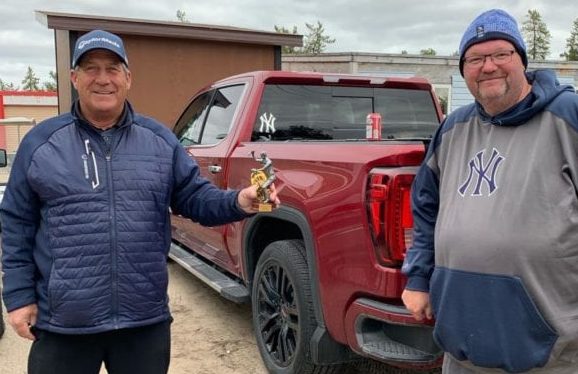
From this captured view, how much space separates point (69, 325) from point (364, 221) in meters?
1.29

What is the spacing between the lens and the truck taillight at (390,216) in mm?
2564

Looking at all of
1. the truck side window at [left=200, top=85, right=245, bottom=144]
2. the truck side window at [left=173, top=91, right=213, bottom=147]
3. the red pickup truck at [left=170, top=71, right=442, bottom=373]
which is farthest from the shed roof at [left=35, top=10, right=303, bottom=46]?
the truck side window at [left=200, top=85, right=245, bottom=144]

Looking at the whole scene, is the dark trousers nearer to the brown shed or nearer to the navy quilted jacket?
the navy quilted jacket

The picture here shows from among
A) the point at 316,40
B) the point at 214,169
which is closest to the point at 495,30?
the point at 214,169

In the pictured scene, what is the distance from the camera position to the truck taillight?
2.56 meters

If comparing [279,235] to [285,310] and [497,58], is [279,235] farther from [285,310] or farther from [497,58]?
[497,58]

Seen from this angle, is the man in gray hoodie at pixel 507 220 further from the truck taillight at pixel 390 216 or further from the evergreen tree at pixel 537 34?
the evergreen tree at pixel 537 34

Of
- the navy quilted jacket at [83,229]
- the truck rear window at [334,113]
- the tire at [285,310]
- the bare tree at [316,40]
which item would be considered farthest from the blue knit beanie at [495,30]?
the bare tree at [316,40]

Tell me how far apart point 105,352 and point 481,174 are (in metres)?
1.48

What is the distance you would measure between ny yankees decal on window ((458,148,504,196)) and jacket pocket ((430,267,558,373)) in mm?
266

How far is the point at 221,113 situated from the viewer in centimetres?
484

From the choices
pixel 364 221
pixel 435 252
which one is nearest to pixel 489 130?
pixel 435 252

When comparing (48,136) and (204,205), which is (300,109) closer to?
(204,205)

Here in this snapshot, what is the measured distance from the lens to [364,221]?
→ 2.67 m
